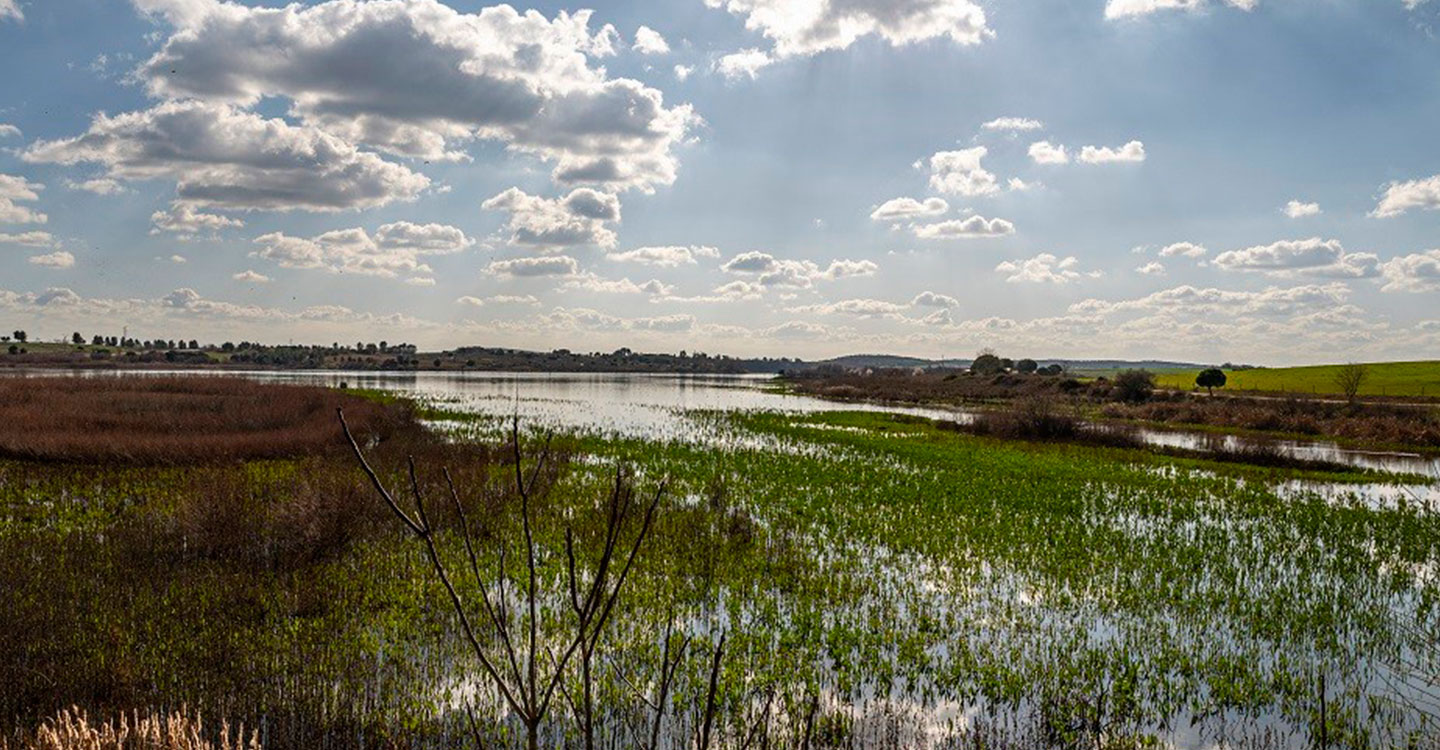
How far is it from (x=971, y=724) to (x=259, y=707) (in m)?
8.73

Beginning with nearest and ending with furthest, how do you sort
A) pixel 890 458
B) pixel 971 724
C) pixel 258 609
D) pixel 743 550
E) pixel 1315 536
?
pixel 971 724 → pixel 258 609 → pixel 743 550 → pixel 1315 536 → pixel 890 458

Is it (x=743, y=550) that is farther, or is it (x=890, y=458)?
(x=890, y=458)

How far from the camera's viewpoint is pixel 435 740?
29.3 feet

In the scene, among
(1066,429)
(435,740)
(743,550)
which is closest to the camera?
(435,740)

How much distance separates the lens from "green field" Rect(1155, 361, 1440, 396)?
269 ft

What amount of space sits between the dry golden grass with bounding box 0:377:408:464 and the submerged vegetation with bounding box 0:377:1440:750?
0.77 m

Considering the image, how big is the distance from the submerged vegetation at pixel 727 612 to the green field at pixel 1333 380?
7319 centimetres

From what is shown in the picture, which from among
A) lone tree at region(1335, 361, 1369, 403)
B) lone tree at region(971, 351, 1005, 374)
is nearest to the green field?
lone tree at region(1335, 361, 1369, 403)

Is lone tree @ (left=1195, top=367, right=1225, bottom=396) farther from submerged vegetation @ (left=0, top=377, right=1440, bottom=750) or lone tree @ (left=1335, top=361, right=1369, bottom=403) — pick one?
submerged vegetation @ (left=0, top=377, right=1440, bottom=750)

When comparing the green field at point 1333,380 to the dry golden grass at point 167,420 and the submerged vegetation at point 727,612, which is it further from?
the dry golden grass at point 167,420

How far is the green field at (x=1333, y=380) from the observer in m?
82.0

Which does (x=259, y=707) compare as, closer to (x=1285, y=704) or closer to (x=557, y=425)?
(x=1285, y=704)

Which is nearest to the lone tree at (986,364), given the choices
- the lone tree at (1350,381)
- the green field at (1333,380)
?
the green field at (1333,380)

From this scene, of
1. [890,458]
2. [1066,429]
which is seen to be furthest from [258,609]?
[1066,429]
